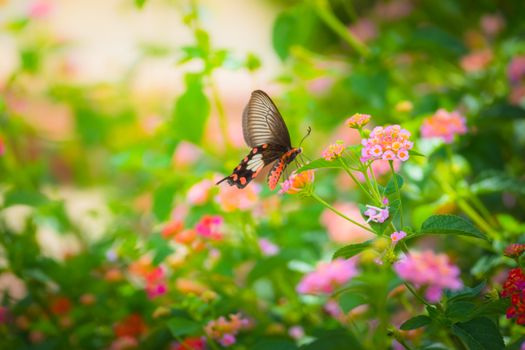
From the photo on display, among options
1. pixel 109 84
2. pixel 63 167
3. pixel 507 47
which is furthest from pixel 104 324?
pixel 63 167

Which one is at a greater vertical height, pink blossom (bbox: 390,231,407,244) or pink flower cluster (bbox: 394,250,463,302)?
pink blossom (bbox: 390,231,407,244)

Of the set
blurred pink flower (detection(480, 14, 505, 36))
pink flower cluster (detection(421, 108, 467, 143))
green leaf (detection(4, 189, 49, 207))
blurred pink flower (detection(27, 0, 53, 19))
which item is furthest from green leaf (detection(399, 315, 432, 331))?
blurred pink flower (detection(27, 0, 53, 19))

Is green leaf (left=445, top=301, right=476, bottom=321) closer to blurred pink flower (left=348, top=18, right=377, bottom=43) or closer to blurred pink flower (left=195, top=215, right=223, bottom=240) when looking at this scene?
blurred pink flower (left=195, top=215, right=223, bottom=240)

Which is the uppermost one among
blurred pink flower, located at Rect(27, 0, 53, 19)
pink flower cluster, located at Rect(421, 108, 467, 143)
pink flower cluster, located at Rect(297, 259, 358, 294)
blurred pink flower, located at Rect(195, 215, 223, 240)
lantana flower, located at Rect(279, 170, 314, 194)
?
blurred pink flower, located at Rect(27, 0, 53, 19)

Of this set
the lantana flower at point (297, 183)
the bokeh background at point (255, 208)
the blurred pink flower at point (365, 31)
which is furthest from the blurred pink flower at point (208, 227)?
the blurred pink flower at point (365, 31)

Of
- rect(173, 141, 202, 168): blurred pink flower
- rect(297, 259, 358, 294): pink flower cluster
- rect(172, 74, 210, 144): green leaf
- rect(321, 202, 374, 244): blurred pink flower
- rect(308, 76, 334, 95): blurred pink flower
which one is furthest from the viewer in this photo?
rect(308, 76, 334, 95): blurred pink flower

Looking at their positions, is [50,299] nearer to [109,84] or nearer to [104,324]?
[104,324]

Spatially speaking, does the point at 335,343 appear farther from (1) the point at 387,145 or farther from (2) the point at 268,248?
(2) the point at 268,248
